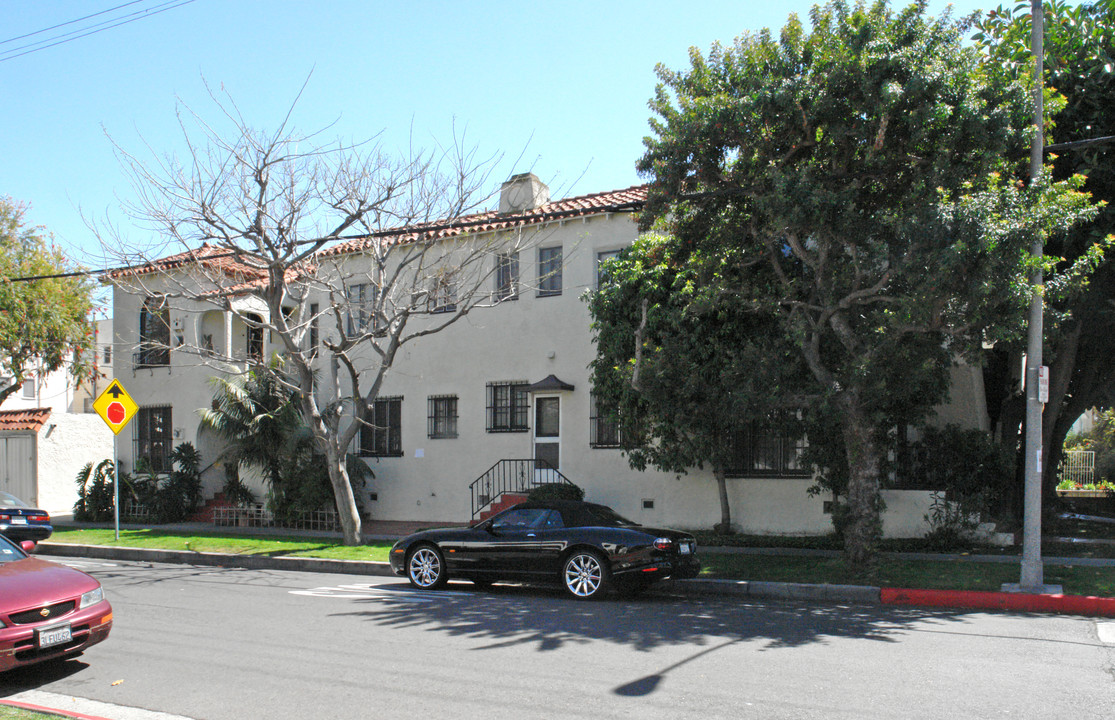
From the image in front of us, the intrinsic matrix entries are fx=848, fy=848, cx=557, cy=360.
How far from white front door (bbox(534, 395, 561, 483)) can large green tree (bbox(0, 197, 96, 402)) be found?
512 inches

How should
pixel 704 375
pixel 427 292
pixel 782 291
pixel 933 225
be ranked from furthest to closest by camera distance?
pixel 427 292, pixel 704 375, pixel 782 291, pixel 933 225

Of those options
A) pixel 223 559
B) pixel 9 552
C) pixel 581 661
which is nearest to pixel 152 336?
pixel 223 559

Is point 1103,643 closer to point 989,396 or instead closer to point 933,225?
point 933,225

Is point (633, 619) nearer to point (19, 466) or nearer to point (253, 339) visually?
point (253, 339)

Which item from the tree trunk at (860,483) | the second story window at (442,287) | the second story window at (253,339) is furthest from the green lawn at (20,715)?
the second story window at (253,339)

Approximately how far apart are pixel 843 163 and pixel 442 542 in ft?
24.2

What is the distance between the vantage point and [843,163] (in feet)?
36.6

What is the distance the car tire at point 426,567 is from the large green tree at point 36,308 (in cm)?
1477

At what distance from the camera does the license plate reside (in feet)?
21.5

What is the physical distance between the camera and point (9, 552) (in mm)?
7945

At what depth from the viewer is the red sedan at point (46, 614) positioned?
644 centimetres

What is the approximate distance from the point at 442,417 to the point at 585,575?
9.87 m

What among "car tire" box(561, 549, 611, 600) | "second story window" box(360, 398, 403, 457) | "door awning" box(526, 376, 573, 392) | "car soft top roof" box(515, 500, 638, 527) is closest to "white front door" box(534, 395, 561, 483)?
"door awning" box(526, 376, 573, 392)

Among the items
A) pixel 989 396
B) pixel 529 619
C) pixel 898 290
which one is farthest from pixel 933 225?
pixel 989 396
